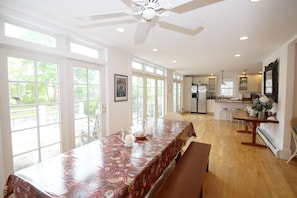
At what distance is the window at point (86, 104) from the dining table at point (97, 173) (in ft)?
3.89

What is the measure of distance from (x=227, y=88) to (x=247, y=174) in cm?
686

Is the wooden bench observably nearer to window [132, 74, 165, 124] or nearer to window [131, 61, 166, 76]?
window [132, 74, 165, 124]

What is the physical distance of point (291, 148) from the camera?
307 cm

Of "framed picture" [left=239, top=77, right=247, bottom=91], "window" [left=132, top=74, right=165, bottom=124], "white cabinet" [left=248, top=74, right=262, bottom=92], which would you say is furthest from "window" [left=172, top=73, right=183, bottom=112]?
"white cabinet" [left=248, top=74, right=262, bottom=92]

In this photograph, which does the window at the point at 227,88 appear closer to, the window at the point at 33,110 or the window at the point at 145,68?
the window at the point at 145,68

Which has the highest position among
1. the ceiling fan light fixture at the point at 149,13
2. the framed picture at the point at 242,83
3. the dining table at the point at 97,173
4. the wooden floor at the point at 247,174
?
the ceiling fan light fixture at the point at 149,13

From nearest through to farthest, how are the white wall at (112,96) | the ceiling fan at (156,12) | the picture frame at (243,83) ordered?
the ceiling fan at (156,12), the white wall at (112,96), the picture frame at (243,83)

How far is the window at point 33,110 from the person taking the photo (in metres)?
1.89

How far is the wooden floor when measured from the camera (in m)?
2.06

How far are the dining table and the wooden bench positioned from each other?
16 centimetres

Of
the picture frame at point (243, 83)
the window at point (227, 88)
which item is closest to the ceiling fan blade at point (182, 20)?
the picture frame at point (243, 83)

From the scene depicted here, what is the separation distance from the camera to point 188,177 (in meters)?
1.65

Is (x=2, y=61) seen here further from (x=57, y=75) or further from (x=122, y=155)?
(x=122, y=155)

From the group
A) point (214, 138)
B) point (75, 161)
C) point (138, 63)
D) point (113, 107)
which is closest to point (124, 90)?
point (113, 107)
